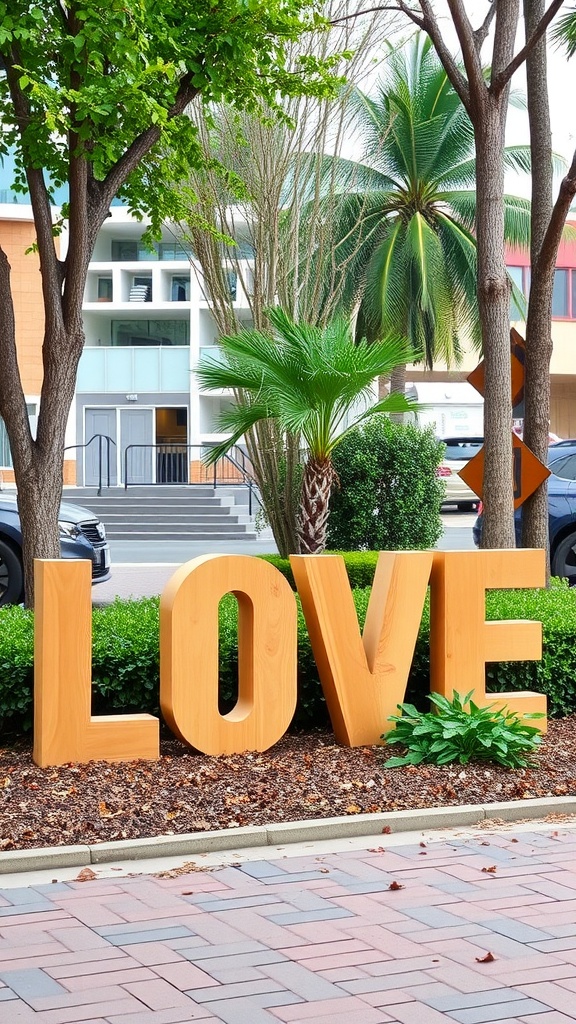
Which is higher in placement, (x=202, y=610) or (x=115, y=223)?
(x=115, y=223)

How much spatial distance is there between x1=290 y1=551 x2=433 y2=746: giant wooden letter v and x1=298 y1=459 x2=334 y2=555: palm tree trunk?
4821 millimetres

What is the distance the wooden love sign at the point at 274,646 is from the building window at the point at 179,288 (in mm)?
30520

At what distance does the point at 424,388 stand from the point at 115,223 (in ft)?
33.9

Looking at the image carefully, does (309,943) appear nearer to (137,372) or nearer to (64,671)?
(64,671)

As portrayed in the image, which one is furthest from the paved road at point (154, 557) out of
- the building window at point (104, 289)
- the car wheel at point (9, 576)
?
the building window at point (104, 289)

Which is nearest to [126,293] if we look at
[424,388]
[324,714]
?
[424,388]

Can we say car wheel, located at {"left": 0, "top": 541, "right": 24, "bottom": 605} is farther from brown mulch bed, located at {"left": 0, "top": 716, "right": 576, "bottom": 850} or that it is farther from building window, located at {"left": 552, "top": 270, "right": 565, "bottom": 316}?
building window, located at {"left": 552, "top": 270, "right": 565, "bottom": 316}

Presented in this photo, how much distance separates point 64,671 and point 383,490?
28.0 feet

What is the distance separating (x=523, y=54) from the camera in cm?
939

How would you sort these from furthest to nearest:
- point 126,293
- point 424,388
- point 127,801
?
point 126,293, point 424,388, point 127,801

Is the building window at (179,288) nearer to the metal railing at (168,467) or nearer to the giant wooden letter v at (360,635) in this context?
the metal railing at (168,467)

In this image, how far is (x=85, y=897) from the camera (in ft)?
15.0

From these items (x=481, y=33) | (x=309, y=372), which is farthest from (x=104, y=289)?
(x=481, y=33)

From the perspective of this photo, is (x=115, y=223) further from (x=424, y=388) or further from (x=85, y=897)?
(x=85, y=897)
